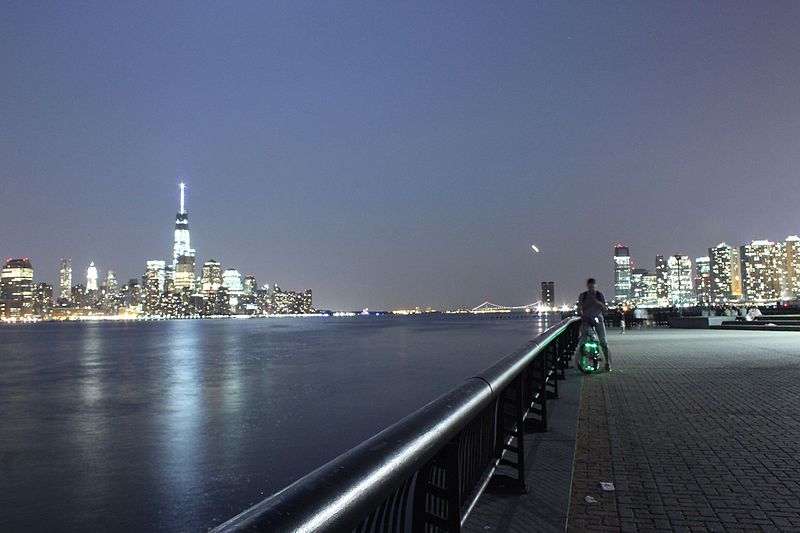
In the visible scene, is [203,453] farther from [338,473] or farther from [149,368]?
[149,368]

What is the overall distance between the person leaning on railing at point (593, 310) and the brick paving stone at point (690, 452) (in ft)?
2.77

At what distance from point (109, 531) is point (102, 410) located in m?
13.7

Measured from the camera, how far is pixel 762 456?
616 centimetres

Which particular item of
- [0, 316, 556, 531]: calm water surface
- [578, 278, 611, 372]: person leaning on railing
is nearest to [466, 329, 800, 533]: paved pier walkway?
[578, 278, 611, 372]: person leaning on railing

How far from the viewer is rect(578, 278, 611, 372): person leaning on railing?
1304 centimetres

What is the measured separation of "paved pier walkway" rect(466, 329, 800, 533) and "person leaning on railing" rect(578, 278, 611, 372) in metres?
1.29

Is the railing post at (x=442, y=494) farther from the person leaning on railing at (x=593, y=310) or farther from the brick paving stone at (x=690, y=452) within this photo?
the person leaning on railing at (x=593, y=310)

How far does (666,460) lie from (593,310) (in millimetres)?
7203

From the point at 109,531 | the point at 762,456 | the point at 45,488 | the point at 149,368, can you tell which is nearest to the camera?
the point at 762,456

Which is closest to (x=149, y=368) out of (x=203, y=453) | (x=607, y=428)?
(x=203, y=453)

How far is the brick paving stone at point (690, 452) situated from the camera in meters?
4.51

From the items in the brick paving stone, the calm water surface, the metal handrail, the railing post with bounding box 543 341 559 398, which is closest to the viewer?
the metal handrail

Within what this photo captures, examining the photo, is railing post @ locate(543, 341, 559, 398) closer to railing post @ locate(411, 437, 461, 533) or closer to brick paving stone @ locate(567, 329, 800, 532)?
brick paving stone @ locate(567, 329, 800, 532)

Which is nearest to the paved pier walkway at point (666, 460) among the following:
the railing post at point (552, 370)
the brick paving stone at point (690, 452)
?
the brick paving stone at point (690, 452)
